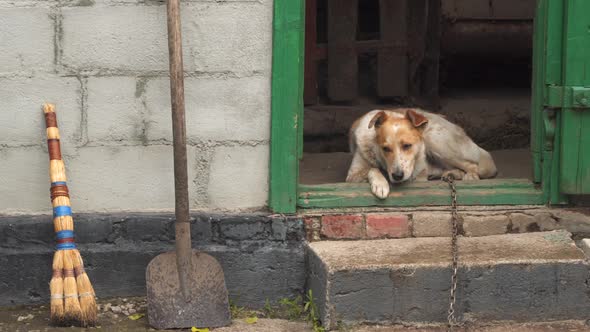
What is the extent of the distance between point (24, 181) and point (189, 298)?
109 cm

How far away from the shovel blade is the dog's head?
129 cm

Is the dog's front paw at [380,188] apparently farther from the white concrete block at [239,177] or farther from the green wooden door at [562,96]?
the green wooden door at [562,96]

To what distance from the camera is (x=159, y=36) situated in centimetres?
517

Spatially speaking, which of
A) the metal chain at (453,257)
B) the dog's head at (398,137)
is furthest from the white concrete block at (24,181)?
the metal chain at (453,257)

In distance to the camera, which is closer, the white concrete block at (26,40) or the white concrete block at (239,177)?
the white concrete block at (26,40)

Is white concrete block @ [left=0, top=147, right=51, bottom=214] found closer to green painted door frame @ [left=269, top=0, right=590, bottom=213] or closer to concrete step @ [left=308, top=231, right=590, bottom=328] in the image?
green painted door frame @ [left=269, top=0, right=590, bottom=213]

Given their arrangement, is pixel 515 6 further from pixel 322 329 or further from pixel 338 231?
pixel 322 329

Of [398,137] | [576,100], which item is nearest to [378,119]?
[398,137]

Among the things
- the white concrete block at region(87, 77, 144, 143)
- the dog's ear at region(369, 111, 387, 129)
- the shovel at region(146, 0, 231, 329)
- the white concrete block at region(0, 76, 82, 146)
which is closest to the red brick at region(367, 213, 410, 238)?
the dog's ear at region(369, 111, 387, 129)

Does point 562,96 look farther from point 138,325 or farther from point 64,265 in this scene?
point 64,265

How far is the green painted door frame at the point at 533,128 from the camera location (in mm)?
5215

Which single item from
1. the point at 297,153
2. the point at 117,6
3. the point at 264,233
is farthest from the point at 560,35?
the point at 117,6

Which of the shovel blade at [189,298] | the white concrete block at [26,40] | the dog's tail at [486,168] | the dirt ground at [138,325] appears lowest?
the dirt ground at [138,325]

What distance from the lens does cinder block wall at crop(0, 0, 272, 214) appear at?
16.9 ft
